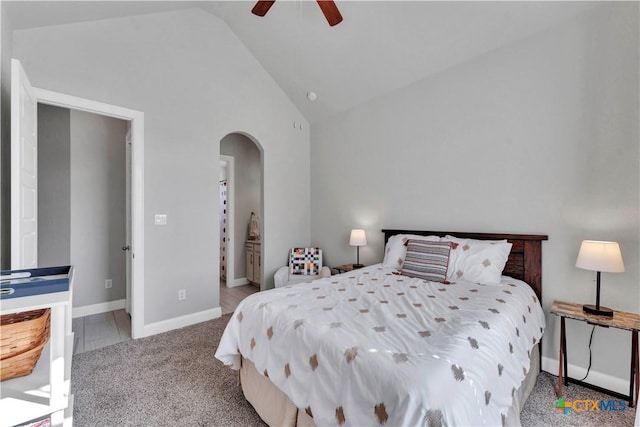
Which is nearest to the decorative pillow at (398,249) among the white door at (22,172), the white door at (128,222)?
the white door at (22,172)

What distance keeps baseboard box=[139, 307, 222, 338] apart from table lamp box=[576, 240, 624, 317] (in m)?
3.53

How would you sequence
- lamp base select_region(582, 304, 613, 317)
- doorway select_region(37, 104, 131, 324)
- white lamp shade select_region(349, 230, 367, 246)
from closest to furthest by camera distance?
1. lamp base select_region(582, 304, 613, 317)
2. doorway select_region(37, 104, 131, 324)
3. white lamp shade select_region(349, 230, 367, 246)

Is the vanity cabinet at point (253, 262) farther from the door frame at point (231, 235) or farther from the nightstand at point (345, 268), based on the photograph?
the nightstand at point (345, 268)

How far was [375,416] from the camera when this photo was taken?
1.09 m

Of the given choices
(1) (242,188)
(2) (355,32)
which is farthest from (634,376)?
(1) (242,188)

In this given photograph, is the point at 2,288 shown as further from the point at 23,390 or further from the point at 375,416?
the point at 375,416

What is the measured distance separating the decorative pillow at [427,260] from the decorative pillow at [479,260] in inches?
3.6

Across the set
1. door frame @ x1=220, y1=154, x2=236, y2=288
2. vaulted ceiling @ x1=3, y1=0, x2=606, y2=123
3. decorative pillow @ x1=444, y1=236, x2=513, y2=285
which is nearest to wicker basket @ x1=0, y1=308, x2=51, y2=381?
vaulted ceiling @ x1=3, y1=0, x2=606, y2=123

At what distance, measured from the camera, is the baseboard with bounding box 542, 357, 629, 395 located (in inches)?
82.0

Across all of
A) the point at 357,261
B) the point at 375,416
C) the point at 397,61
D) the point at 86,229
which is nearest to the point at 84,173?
the point at 86,229

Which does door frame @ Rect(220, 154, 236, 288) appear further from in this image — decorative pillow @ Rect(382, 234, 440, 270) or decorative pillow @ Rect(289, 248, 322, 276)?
decorative pillow @ Rect(382, 234, 440, 270)

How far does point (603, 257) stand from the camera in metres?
1.91

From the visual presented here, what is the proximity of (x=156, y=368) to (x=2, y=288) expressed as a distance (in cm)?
202

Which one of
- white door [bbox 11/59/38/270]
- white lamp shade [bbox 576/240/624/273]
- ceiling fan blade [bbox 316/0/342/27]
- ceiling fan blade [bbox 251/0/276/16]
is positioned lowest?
white lamp shade [bbox 576/240/624/273]
